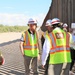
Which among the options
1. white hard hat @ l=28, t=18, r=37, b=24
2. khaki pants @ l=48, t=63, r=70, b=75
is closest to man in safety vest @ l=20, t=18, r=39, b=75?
white hard hat @ l=28, t=18, r=37, b=24

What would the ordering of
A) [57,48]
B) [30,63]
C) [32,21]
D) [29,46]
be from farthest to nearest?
1. [30,63]
2. [29,46]
3. [32,21]
4. [57,48]

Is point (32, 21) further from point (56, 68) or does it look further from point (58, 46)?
point (56, 68)

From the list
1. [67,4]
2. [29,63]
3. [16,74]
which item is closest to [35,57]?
[29,63]

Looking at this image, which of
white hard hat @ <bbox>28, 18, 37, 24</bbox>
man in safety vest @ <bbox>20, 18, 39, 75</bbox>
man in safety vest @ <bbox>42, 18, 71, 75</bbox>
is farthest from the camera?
man in safety vest @ <bbox>20, 18, 39, 75</bbox>

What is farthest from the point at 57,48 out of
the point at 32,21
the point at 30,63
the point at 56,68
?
the point at 30,63

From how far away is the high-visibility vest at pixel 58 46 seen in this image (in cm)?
579

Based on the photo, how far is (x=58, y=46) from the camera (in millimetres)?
5820

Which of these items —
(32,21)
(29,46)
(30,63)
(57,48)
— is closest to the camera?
Result: (57,48)

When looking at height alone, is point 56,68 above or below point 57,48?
below

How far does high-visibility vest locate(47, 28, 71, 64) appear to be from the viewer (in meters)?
5.79

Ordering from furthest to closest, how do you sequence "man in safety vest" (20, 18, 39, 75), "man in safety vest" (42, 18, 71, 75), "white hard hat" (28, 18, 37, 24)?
"man in safety vest" (20, 18, 39, 75), "white hard hat" (28, 18, 37, 24), "man in safety vest" (42, 18, 71, 75)

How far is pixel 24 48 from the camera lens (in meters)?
7.38

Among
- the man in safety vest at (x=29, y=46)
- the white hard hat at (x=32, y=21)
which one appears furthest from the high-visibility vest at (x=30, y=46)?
the white hard hat at (x=32, y=21)

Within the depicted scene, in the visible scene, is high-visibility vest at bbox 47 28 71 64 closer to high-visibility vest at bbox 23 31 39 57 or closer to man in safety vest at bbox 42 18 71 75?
man in safety vest at bbox 42 18 71 75
